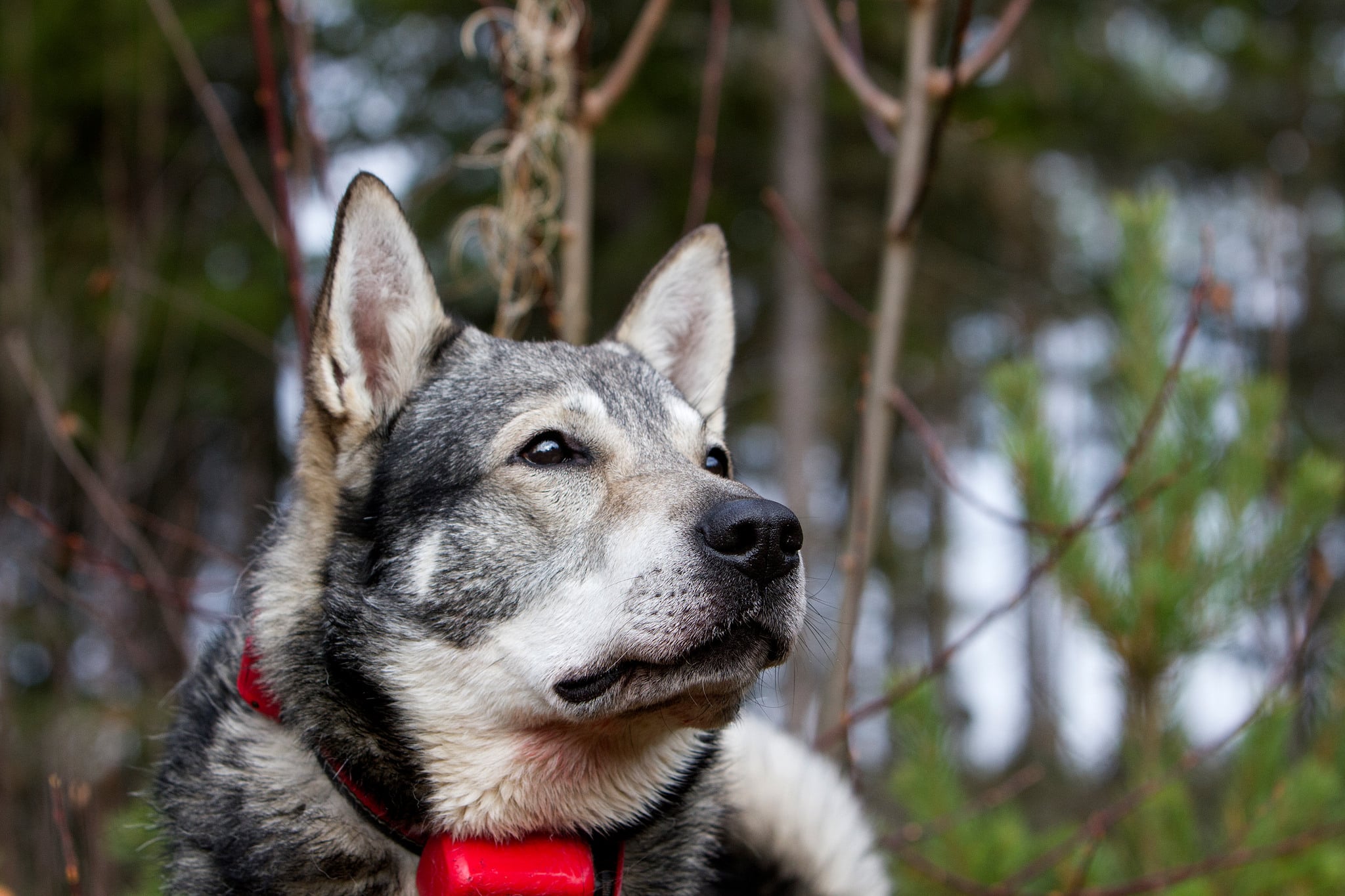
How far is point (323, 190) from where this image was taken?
3871 mm

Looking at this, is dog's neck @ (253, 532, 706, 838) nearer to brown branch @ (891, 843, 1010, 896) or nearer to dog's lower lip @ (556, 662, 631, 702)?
dog's lower lip @ (556, 662, 631, 702)

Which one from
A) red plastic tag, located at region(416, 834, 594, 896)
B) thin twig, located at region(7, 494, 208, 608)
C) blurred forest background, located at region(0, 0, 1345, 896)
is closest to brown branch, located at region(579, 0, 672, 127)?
blurred forest background, located at region(0, 0, 1345, 896)

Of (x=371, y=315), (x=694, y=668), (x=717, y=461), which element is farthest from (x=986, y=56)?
(x=694, y=668)

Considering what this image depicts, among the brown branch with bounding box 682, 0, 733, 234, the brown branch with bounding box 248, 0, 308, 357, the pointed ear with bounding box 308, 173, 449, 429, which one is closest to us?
the pointed ear with bounding box 308, 173, 449, 429

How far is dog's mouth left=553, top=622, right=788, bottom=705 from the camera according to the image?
2.25m

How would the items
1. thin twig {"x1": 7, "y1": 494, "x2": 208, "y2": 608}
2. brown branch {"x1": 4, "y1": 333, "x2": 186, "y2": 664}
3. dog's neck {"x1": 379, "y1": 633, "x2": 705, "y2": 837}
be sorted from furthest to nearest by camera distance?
brown branch {"x1": 4, "y1": 333, "x2": 186, "y2": 664} < thin twig {"x1": 7, "y1": 494, "x2": 208, "y2": 608} < dog's neck {"x1": 379, "y1": 633, "x2": 705, "y2": 837}

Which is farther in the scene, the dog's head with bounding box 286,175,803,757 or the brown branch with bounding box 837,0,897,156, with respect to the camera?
the brown branch with bounding box 837,0,897,156

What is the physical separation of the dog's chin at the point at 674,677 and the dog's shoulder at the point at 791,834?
1.02 meters

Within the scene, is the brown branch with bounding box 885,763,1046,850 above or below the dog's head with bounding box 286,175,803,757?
below

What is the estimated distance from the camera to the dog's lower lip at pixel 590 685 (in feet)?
7.43

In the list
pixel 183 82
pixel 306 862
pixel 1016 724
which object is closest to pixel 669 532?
pixel 306 862

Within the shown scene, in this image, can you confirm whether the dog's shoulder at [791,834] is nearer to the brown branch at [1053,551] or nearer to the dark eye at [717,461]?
the brown branch at [1053,551]

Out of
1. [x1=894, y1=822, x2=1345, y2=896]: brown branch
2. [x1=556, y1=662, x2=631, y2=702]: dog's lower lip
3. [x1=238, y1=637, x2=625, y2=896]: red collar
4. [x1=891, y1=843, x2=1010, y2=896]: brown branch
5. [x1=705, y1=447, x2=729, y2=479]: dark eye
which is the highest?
[x1=705, y1=447, x2=729, y2=479]: dark eye

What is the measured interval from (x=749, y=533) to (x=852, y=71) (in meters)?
1.97
